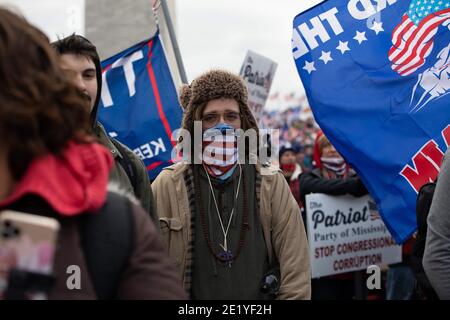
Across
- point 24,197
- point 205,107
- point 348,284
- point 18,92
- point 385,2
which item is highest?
point 385,2

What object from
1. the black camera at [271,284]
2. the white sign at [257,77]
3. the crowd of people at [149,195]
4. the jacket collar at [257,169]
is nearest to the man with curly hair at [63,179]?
the crowd of people at [149,195]

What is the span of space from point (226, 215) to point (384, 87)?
1.70 meters

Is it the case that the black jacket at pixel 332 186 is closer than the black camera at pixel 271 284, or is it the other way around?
the black camera at pixel 271 284

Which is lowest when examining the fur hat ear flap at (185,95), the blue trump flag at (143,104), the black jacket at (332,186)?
the black jacket at (332,186)

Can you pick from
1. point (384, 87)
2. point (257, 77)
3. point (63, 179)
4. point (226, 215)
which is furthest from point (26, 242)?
point (257, 77)

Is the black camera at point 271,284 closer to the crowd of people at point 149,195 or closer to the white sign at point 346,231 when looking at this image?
the crowd of people at point 149,195

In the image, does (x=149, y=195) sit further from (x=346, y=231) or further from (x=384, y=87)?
(x=346, y=231)

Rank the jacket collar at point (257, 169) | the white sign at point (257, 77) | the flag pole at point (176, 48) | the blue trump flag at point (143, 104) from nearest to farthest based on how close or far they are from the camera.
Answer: the jacket collar at point (257, 169) → the flag pole at point (176, 48) → the blue trump flag at point (143, 104) → the white sign at point (257, 77)

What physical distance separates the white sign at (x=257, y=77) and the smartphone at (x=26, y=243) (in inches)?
231

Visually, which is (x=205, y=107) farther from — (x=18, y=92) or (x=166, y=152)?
(x=166, y=152)

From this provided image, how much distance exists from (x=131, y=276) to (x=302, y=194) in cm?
441

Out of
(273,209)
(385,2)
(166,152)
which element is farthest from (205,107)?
(166,152)

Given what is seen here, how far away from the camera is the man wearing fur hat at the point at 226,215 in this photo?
279 cm

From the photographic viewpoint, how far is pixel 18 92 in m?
1.23
